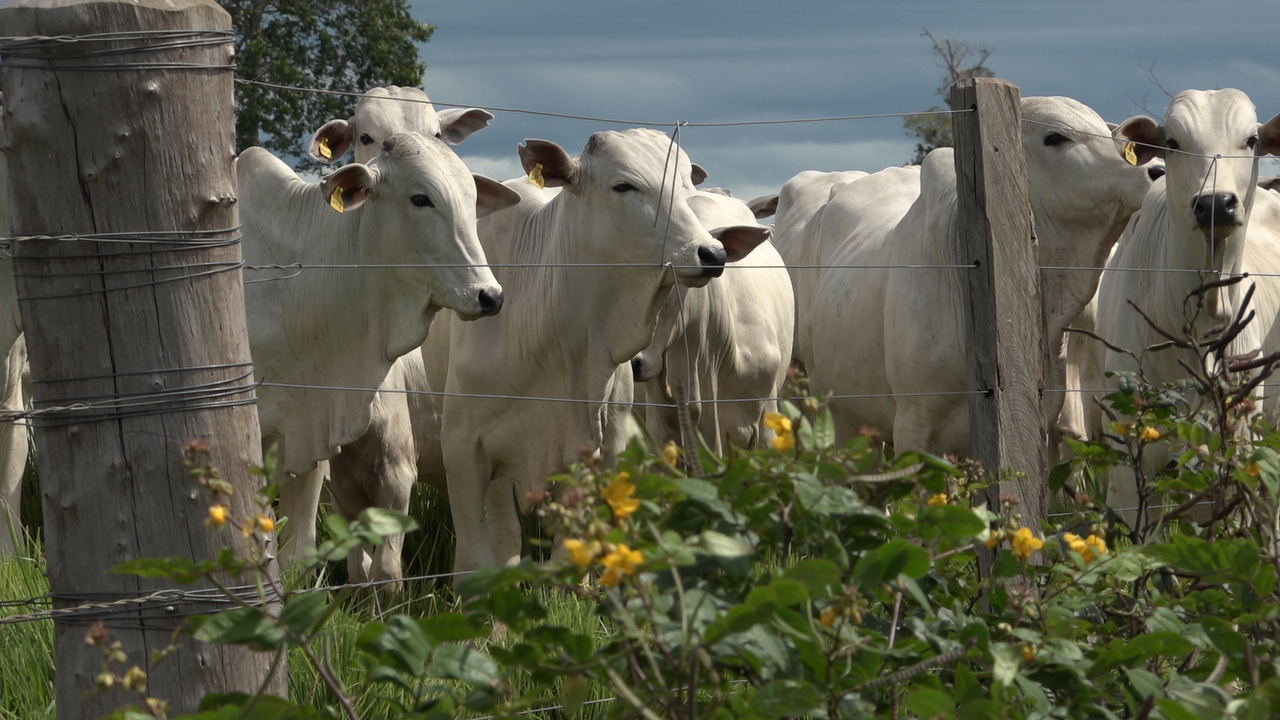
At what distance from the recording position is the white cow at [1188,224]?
489cm

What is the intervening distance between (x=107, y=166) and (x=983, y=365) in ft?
6.38

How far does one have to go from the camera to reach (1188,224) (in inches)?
196

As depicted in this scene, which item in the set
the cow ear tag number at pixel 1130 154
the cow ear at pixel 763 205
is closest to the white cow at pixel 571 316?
the cow ear tag number at pixel 1130 154

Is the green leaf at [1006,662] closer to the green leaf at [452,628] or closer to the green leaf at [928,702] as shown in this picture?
the green leaf at [928,702]

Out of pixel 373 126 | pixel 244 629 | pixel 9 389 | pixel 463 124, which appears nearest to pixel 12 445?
pixel 9 389

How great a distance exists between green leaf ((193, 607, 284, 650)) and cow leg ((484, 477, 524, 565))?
13.1ft

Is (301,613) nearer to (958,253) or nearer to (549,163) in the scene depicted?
(549,163)

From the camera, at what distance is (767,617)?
1627mm

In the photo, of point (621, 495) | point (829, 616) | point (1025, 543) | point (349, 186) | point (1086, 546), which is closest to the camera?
point (621, 495)

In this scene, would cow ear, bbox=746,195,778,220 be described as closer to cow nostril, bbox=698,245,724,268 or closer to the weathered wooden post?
cow nostril, bbox=698,245,724,268

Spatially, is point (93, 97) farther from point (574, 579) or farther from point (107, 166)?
point (574, 579)

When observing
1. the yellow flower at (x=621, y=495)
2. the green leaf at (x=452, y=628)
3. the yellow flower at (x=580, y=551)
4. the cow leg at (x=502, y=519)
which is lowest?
the cow leg at (x=502, y=519)

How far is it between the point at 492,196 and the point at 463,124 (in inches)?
67.4

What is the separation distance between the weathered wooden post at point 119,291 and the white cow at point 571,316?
2469 millimetres
